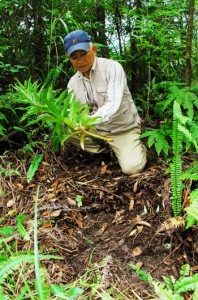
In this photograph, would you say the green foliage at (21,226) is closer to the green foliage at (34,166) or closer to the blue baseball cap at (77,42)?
the green foliage at (34,166)

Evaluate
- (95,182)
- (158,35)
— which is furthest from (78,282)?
(158,35)

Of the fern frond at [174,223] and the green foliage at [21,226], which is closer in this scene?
the fern frond at [174,223]

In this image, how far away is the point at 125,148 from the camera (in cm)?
372

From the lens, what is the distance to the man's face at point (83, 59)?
10.9ft

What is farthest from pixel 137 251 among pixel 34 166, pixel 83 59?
pixel 83 59

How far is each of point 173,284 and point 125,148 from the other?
1.73 metres

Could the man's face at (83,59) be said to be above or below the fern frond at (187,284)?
above

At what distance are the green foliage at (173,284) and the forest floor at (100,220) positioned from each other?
0.06 metres

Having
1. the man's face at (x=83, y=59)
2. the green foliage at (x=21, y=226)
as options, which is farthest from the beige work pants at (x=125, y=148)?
the green foliage at (x=21, y=226)

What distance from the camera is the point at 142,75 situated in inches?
187

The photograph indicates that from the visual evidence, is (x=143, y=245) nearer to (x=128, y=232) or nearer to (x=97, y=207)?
(x=128, y=232)

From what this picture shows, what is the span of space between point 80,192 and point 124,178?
1.69 ft

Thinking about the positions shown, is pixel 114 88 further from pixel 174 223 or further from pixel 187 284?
pixel 187 284

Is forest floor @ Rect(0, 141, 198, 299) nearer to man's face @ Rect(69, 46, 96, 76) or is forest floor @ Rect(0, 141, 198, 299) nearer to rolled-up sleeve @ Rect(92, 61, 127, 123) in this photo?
rolled-up sleeve @ Rect(92, 61, 127, 123)
